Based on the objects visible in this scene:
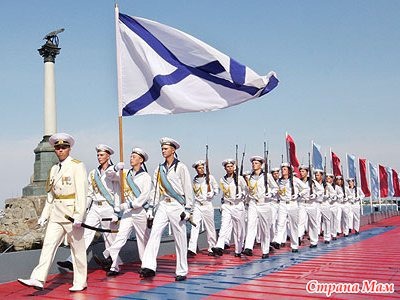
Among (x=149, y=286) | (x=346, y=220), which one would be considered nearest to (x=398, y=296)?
(x=149, y=286)

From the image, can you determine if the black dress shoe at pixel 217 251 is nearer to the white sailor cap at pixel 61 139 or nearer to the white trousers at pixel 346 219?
the white sailor cap at pixel 61 139

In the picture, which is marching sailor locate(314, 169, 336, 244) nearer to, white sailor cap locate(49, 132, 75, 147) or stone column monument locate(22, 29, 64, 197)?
white sailor cap locate(49, 132, 75, 147)

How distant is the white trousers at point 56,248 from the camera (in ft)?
19.0

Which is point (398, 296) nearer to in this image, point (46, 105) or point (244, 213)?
point (244, 213)

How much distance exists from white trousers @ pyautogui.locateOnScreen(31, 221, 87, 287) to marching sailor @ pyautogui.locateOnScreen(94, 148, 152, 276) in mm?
1077

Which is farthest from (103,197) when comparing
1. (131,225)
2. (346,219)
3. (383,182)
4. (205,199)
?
(383,182)

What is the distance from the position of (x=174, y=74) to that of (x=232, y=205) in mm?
3718

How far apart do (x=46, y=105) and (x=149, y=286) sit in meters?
15.2

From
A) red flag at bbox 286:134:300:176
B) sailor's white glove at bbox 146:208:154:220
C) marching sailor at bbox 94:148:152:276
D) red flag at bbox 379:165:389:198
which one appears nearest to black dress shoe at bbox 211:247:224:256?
marching sailor at bbox 94:148:152:276

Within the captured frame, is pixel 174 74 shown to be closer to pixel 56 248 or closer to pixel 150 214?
pixel 150 214

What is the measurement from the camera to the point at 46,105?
20172 mm

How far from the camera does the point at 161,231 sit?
7.01 metres

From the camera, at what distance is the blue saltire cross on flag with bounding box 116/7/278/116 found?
7.42 meters

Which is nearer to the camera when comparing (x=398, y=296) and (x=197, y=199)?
(x=398, y=296)
